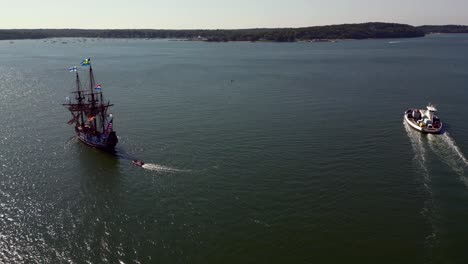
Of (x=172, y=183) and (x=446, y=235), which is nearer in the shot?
(x=446, y=235)

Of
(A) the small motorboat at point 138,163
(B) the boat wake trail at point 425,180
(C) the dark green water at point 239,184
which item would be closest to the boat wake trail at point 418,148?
(B) the boat wake trail at point 425,180

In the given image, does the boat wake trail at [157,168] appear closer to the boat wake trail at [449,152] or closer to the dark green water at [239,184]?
the dark green water at [239,184]

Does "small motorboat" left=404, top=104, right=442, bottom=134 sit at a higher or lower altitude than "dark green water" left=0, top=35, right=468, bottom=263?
higher

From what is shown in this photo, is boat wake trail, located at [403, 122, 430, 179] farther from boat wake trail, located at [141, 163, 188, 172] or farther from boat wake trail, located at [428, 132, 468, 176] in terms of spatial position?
boat wake trail, located at [141, 163, 188, 172]

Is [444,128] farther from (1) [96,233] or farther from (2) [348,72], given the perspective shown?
(2) [348,72]

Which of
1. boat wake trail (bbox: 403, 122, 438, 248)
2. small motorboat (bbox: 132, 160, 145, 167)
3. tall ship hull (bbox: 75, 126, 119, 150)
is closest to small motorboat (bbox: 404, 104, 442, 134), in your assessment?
boat wake trail (bbox: 403, 122, 438, 248)

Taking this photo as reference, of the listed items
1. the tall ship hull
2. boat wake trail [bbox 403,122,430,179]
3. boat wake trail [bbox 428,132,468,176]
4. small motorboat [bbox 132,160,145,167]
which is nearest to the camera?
boat wake trail [bbox 403,122,430,179]

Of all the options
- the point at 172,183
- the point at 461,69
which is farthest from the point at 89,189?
the point at 461,69

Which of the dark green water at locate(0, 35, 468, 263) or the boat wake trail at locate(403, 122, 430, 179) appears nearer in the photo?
the dark green water at locate(0, 35, 468, 263)
